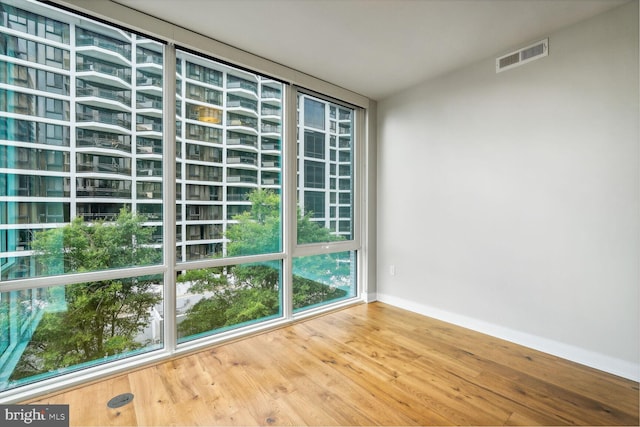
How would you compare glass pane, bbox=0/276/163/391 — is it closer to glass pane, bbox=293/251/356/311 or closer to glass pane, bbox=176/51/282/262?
glass pane, bbox=176/51/282/262

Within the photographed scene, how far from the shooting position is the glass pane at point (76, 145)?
6.33ft

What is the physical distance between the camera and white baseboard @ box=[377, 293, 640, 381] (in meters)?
2.18

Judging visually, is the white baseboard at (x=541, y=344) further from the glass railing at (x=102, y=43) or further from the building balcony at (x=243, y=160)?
the glass railing at (x=102, y=43)

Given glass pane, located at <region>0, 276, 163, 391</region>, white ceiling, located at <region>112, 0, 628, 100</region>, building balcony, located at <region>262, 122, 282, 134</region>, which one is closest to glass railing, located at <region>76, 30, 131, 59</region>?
white ceiling, located at <region>112, 0, 628, 100</region>

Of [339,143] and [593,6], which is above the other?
[593,6]

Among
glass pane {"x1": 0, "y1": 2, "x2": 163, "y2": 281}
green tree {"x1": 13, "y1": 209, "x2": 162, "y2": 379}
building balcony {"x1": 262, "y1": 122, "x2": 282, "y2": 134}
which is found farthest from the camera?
building balcony {"x1": 262, "y1": 122, "x2": 282, "y2": 134}

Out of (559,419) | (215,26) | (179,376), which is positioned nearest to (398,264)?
(559,419)

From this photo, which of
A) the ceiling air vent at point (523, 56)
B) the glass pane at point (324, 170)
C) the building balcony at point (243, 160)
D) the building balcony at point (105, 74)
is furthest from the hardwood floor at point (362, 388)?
the ceiling air vent at point (523, 56)

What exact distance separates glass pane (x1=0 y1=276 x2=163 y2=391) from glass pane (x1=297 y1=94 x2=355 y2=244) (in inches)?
64.0

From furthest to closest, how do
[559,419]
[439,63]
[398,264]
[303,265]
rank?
1. [398,264]
2. [303,265]
3. [439,63]
4. [559,419]

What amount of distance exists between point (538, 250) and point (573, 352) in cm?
84

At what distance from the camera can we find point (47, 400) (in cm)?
190

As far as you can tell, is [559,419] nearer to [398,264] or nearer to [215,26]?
[398,264]

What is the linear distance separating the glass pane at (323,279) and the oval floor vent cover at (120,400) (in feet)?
5.54
